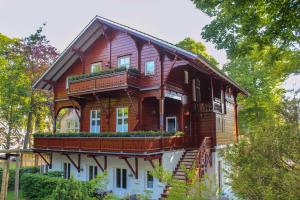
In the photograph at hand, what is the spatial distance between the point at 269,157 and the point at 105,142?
38.7ft

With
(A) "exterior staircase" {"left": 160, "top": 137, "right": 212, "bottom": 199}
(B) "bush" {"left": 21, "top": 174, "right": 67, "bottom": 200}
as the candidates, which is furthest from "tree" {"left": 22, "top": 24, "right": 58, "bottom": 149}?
(A) "exterior staircase" {"left": 160, "top": 137, "right": 212, "bottom": 199}

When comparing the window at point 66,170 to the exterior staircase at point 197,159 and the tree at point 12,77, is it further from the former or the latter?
the tree at point 12,77

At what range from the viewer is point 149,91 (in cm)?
1617

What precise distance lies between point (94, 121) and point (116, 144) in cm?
587

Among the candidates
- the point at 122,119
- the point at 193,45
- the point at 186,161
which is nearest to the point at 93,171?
the point at 122,119

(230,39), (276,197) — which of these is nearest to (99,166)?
(230,39)

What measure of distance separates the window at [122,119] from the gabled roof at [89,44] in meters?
5.11

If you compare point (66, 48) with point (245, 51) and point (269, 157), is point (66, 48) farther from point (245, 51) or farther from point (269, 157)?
point (269, 157)

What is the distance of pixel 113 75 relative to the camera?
16.2 meters

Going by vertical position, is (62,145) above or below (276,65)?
below

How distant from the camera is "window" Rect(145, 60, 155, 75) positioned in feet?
54.4

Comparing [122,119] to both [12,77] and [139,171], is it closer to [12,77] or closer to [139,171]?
[139,171]

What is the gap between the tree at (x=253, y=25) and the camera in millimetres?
7734

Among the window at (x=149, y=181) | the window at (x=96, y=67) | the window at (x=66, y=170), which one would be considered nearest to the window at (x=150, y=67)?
the window at (x=96, y=67)
